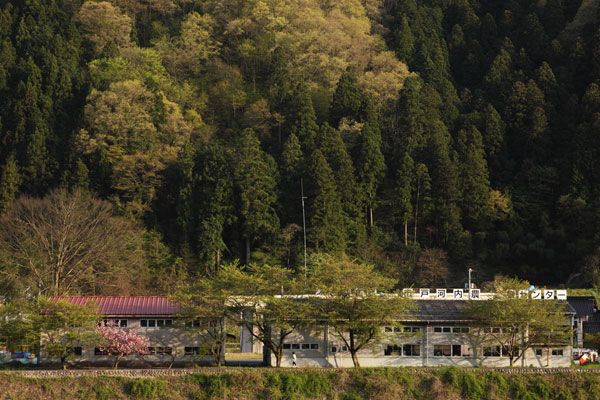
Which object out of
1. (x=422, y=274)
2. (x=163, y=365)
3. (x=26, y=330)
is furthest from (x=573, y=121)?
(x=26, y=330)

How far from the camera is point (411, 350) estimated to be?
45875mm

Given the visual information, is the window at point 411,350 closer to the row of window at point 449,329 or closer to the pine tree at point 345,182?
the row of window at point 449,329

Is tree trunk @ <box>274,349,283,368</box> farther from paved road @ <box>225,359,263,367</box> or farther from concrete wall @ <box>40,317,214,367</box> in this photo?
concrete wall @ <box>40,317,214,367</box>

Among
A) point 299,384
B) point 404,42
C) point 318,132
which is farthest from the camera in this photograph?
point 404,42

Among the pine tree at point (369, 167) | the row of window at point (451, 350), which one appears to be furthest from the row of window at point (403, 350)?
the pine tree at point (369, 167)

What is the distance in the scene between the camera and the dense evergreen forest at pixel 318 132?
64.9m

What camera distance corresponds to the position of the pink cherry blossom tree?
4359 cm

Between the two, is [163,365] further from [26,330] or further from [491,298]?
→ [491,298]

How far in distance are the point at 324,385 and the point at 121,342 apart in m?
9.85

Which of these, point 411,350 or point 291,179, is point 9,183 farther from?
point 411,350

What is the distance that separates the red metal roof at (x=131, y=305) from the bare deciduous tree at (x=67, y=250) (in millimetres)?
9760

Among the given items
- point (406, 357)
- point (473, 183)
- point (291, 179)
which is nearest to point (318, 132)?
point (291, 179)

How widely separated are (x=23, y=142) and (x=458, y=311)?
3990cm

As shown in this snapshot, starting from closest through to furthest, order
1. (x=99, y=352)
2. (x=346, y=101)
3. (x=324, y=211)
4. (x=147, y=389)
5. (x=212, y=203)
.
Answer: (x=147, y=389)
(x=99, y=352)
(x=324, y=211)
(x=212, y=203)
(x=346, y=101)
